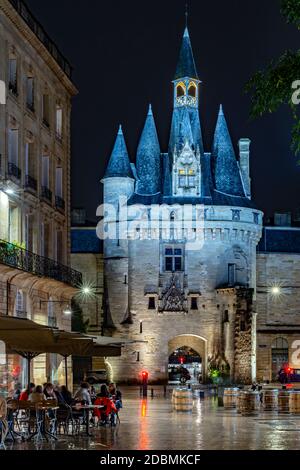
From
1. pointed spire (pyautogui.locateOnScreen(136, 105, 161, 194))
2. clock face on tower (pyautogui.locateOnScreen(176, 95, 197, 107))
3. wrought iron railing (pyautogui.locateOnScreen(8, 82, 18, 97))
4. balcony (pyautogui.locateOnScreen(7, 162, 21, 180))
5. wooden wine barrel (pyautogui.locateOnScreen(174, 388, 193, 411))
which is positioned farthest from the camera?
clock face on tower (pyautogui.locateOnScreen(176, 95, 197, 107))

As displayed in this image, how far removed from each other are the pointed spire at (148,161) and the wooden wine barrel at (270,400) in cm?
3683

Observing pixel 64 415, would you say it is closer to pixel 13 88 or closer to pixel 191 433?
pixel 191 433

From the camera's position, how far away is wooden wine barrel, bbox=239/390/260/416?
36.5 metres

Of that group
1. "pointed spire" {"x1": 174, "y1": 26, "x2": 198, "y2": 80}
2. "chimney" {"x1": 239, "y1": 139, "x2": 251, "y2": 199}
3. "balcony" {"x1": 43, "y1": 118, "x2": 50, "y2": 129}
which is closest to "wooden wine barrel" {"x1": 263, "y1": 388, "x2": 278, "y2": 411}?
"balcony" {"x1": 43, "y1": 118, "x2": 50, "y2": 129}

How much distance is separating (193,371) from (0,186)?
59710 mm

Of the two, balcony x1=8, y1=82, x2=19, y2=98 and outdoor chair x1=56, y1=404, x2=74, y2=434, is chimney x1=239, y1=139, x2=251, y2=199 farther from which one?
outdoor chair x1=56, y1=404, x2=74, y2=434

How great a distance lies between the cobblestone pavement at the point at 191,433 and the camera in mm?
23708

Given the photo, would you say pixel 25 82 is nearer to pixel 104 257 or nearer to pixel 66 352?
pixel 66 352

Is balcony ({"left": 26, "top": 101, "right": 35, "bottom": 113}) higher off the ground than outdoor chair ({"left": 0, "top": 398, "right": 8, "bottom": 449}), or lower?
higher

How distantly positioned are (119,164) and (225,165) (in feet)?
24.3

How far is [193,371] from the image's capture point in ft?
316

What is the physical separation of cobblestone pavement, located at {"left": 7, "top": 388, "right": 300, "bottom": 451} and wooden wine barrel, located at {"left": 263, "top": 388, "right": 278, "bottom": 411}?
151cm

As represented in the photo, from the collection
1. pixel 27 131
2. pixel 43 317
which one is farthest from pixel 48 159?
pixel 43 317

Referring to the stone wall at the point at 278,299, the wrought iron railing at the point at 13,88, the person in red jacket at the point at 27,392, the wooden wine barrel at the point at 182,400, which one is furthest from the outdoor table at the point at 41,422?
the stone wall at the point at 278,299
